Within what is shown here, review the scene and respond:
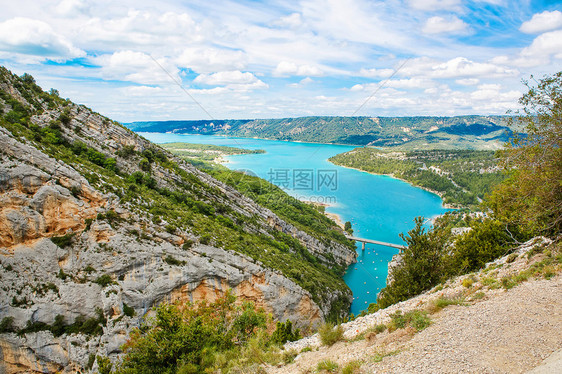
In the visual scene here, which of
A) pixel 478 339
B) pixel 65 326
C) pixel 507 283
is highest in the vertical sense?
pixel 507 283

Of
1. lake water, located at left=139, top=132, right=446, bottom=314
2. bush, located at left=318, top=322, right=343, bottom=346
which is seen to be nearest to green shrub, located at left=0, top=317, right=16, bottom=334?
bush, located at left=318, top=322, right=343, bottom=346

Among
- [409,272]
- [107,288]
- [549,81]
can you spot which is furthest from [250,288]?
[549,81]

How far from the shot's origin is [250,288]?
66.1 ft

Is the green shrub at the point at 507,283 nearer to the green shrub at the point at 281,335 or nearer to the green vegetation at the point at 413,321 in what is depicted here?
the green vegetation at the point at 413,321

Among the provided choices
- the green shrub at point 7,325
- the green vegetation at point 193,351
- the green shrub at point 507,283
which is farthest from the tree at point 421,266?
the green shrub at point 7,325

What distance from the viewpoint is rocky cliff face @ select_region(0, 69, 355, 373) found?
45.6 ft

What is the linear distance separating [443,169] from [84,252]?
149327 mm

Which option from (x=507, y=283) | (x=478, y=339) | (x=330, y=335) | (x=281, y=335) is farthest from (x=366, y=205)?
(x=478, y=339)

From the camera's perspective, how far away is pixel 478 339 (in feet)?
23.3

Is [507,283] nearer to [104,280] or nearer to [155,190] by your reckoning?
[104,280]

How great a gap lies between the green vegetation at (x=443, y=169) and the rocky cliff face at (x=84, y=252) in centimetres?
9055

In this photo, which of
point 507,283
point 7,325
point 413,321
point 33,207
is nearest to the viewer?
point 413,321

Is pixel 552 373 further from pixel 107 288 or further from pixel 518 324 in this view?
pixel 107 288

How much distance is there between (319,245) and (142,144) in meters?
29.5
